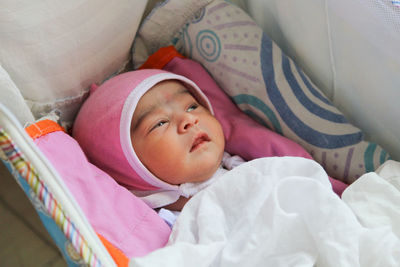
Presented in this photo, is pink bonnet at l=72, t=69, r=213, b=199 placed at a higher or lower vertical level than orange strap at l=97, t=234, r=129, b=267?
higher

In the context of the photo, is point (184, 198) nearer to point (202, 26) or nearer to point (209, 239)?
point (209, 239)

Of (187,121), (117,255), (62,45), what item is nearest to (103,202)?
(117,255)

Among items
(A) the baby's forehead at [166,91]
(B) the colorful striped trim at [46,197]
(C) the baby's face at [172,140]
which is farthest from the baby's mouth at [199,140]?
(B) the colorful striped trim at [46,197]

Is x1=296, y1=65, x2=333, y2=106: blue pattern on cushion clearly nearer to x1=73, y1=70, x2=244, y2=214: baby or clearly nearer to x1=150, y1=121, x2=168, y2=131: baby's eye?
x1=73, y1=70, x2=244, y2=214: baby

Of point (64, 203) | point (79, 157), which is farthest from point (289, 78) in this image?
point (64, 203)

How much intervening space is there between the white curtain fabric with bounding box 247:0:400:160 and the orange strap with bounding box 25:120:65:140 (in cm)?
55

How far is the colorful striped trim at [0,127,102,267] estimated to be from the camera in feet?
2.03

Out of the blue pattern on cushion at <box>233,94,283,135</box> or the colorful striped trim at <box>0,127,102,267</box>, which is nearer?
the colorful striped trim at <box>0,127,102,267</box>

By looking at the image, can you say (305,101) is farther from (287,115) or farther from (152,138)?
(152,138)

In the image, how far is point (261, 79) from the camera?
3.50 feet

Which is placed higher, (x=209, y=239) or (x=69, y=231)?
(x=69, y=231)

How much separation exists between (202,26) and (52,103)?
1.33ft

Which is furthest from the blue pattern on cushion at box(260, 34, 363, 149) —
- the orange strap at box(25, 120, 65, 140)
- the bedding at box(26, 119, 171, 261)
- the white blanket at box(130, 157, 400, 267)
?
the orange strap at box(25, 120, 65, 140)

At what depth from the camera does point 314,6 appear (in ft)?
3.04
